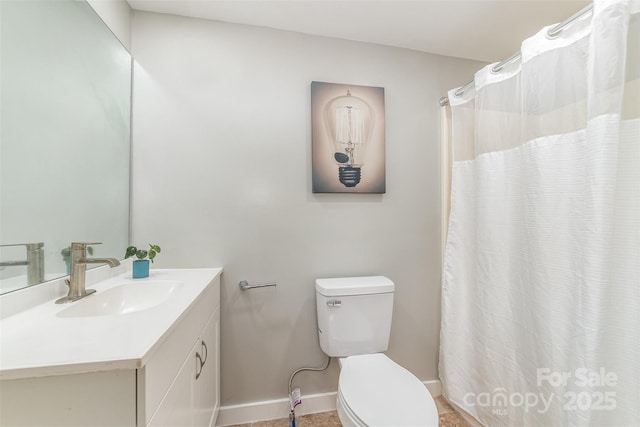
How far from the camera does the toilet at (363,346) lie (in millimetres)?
971

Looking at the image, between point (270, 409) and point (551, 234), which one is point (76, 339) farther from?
point (551, 234)

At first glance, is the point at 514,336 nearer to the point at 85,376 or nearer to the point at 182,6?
the point at 85,376

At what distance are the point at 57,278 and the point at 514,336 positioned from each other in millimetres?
1910

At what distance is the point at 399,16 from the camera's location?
136 centimetres

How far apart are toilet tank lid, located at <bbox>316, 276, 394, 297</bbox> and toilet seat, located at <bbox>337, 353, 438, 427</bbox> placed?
33 centimetres

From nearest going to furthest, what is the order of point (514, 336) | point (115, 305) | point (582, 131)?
point (582, 131), point (115, 305), point (514, 336)

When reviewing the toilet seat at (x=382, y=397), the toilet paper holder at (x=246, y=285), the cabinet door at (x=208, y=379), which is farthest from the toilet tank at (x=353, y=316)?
the cabinet door at (x=208, y=379)

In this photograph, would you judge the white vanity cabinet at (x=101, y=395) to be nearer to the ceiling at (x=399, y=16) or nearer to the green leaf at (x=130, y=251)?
the green leaf at (x=130, y=251)

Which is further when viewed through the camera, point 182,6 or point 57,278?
point 182,6

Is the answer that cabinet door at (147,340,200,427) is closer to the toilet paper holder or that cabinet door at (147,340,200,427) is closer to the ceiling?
the toilet paper holder

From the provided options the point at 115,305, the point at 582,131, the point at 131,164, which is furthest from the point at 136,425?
the point at 582,131

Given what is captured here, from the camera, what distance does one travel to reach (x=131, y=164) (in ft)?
4.33

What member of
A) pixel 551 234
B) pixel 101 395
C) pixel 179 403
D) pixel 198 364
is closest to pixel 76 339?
pixel 101 395

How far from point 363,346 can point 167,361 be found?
0.99 m
